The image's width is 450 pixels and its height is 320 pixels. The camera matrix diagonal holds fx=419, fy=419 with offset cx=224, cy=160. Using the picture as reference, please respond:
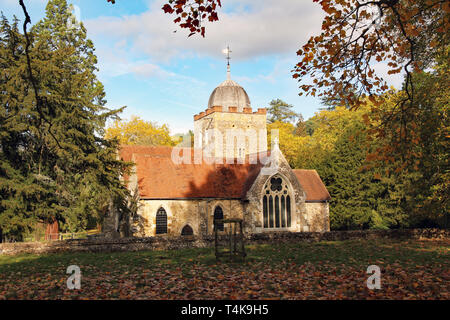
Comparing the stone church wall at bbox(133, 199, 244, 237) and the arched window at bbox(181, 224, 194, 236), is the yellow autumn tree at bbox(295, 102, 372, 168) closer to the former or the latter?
the stone church wall at bbox(133, 199, 244, 237)

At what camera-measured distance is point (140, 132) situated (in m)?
60.1

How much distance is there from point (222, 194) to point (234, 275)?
19577mm

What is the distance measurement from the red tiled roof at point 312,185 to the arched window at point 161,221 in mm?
11998

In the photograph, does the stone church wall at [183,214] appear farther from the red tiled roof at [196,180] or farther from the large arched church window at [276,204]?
the large arched church window at [276,204]

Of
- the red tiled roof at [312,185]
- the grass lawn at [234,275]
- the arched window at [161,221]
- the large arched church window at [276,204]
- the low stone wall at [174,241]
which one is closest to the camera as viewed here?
the grass lawn at [234,275]

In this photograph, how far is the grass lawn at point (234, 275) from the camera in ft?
33.9

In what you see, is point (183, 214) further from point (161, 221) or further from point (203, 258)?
point (203, 258)

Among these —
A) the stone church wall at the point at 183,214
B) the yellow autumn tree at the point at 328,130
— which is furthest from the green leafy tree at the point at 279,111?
the stone church wall at the point at 183,214

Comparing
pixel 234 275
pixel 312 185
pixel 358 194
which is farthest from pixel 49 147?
pixel 358 194

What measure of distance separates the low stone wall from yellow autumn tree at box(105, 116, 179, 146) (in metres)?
36.9

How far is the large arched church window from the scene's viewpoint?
32625mm

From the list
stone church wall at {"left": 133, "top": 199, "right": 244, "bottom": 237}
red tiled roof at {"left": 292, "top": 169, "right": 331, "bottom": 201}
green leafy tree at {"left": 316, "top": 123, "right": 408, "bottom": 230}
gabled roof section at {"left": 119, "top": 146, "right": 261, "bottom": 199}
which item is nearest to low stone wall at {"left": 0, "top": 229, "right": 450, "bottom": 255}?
green leafy tree at {"left": 316, "top": 123, "right": 408, "bottom": 230}
